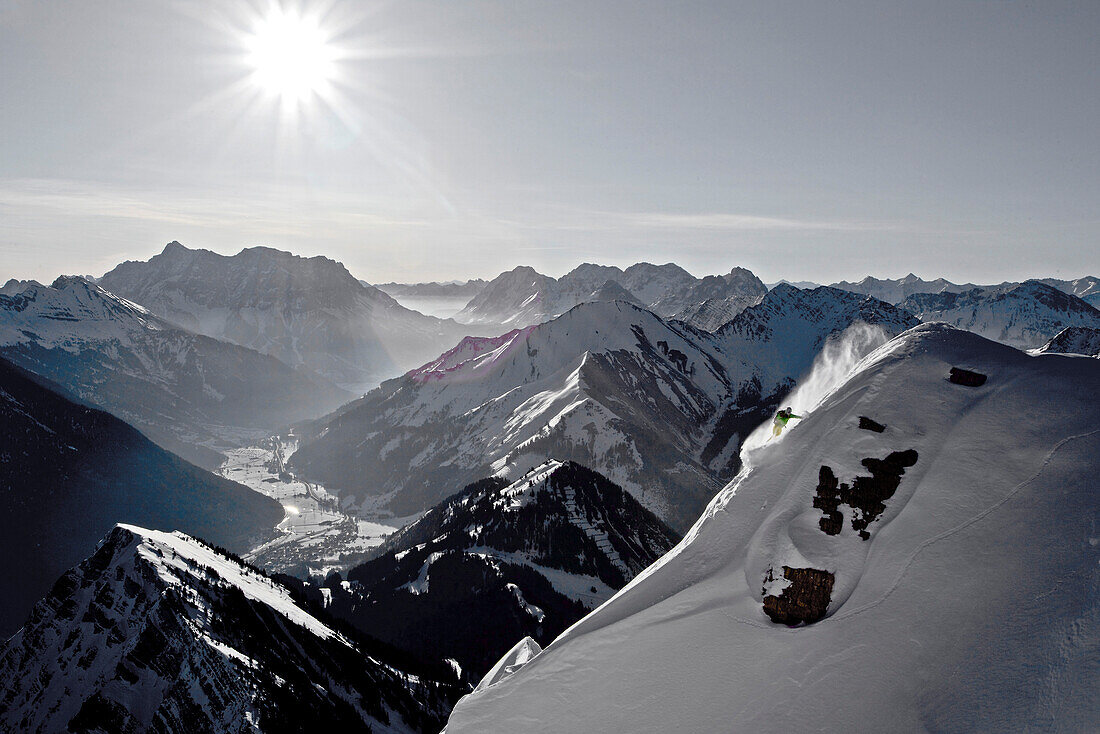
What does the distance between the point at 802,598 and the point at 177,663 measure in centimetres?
8721

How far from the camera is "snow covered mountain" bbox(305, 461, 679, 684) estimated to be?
5295 inches

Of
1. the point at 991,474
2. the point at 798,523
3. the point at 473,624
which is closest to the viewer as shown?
the point at 991,474

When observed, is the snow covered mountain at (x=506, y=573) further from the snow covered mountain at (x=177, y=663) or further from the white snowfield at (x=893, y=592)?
the white snowfield at (x=893, y=592)

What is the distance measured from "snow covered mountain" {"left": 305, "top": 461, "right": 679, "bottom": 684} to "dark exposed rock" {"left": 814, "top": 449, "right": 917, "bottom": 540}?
108 m

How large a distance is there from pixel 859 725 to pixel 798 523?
26.5 ft

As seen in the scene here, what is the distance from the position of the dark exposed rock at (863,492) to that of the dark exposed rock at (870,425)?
140 centimetres

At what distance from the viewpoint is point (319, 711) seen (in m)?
83.8

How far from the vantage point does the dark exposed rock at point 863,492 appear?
80.9 ft

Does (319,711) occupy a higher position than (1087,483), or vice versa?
(1087,483)

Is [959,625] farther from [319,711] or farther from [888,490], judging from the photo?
[319,711]

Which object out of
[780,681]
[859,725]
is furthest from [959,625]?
[780,681]

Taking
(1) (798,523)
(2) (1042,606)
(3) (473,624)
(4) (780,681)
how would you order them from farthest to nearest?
(3) (473,624) → (1) (798,523) → (4) (780,681) → (2) (1042,606)

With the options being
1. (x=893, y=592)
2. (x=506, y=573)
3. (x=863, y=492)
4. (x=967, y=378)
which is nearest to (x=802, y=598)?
(x=893, y=592)

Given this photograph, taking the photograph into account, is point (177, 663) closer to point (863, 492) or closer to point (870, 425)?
point (863, 492)
